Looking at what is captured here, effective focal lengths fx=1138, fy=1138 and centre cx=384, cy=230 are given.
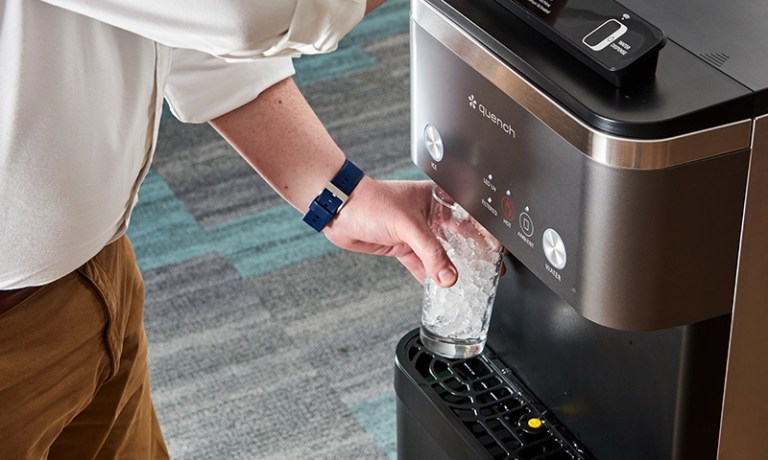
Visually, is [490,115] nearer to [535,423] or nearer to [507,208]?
[507,208]

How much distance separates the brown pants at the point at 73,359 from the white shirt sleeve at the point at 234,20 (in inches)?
12.3

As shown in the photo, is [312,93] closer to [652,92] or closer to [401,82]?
[401,82]

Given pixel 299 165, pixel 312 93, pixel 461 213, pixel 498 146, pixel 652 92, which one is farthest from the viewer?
pixel 312 93

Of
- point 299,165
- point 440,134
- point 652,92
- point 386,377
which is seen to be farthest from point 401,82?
point 652,92

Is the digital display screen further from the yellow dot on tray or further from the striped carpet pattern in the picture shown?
the striped carpet pattern

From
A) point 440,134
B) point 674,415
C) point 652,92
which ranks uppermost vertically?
point 652,92

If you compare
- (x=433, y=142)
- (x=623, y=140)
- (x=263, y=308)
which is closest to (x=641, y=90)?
(x=623, y=140)

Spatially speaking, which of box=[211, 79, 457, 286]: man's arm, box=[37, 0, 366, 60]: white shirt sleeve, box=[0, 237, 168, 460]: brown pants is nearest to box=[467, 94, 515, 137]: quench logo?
box=[37, 0, 366, 60]: white shirt sleeve

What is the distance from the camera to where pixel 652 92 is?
2.38 ft

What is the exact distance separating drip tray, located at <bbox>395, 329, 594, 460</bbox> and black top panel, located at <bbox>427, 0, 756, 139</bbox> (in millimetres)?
387

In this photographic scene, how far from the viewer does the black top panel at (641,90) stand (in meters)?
0.70

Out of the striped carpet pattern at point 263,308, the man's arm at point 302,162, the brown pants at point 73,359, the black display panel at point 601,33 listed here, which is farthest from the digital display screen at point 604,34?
the striped carpet pattern at point 263,308

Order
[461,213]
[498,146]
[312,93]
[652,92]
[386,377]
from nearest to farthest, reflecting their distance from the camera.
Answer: [652,92] < [498,146] < [461,213] < [386,377] < [312,93]

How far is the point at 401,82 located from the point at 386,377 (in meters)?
1.07
